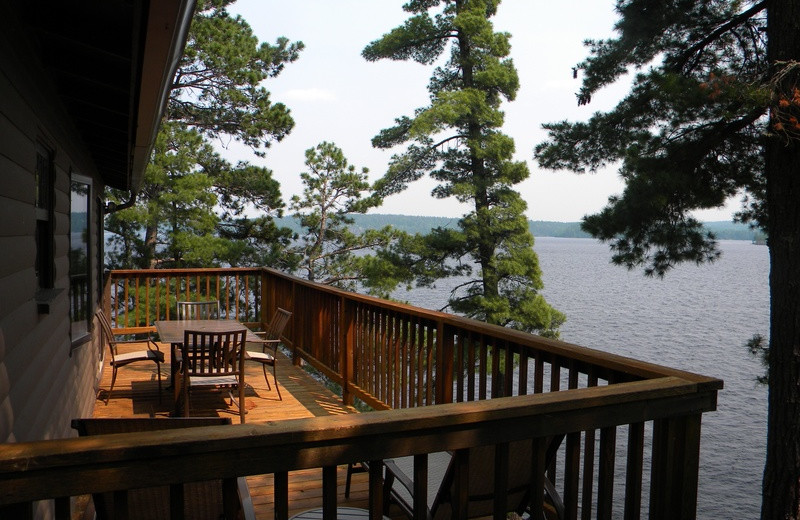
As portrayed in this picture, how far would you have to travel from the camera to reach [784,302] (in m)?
6.95

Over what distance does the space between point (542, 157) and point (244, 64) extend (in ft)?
29.6

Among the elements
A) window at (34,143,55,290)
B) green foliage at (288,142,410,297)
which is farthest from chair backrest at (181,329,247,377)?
green foliage at (288,142,410,297)

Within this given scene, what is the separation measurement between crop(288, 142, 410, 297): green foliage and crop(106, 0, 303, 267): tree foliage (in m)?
2.48

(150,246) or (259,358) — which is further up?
(150,246)

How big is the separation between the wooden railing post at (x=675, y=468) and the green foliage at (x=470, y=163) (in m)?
15.7

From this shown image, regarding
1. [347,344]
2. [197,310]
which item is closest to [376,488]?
[347,344]

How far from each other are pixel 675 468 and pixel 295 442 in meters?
1.45

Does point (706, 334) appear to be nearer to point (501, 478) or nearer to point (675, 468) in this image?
point (675, 468)

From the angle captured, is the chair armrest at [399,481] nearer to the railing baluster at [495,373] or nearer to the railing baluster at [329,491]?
the railing baluster at [495,373]

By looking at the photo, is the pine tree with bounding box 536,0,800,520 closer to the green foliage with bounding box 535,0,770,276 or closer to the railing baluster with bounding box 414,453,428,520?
the green foliage with bounding box 535,0,770,276

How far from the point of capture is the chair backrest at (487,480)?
2553 millimetres

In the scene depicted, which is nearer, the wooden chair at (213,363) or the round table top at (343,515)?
the round table top at (343,515)

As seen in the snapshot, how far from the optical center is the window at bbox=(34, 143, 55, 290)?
343cm

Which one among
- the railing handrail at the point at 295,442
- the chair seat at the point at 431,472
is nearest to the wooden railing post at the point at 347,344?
the chair seat at the point at 431,472
